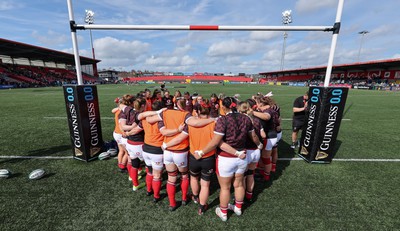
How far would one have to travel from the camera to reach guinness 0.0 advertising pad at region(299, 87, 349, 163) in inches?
196

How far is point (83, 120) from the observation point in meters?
5.34

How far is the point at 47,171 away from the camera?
496 cm

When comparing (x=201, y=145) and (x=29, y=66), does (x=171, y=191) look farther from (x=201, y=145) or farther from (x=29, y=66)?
(x=29, y=66)

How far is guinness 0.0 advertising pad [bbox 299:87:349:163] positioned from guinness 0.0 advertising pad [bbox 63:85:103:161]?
6.41 meters

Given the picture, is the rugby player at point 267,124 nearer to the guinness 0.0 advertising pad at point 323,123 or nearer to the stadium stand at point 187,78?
the guinness 0.0 advertising pad at point 323,123

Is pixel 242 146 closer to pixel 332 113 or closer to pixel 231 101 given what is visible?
pixel 231 101

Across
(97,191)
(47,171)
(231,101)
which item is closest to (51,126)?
(47,171)

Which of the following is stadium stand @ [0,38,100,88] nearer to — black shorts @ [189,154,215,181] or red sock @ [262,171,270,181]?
black shorts @ [189,154,215,181]

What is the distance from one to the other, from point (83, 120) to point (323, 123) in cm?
681

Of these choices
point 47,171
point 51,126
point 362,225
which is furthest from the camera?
point 51,126

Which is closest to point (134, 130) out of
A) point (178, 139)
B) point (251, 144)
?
point (178, 139)

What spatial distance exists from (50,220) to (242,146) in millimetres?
3611

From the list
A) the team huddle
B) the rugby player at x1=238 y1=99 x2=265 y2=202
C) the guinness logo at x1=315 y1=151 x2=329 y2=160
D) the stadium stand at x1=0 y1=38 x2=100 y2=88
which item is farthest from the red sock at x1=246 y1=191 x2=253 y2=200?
the stadium stand at x1=0 y1=38 x2=100 y2=88

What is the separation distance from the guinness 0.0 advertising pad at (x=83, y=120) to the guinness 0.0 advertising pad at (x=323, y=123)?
6408 millimetres
